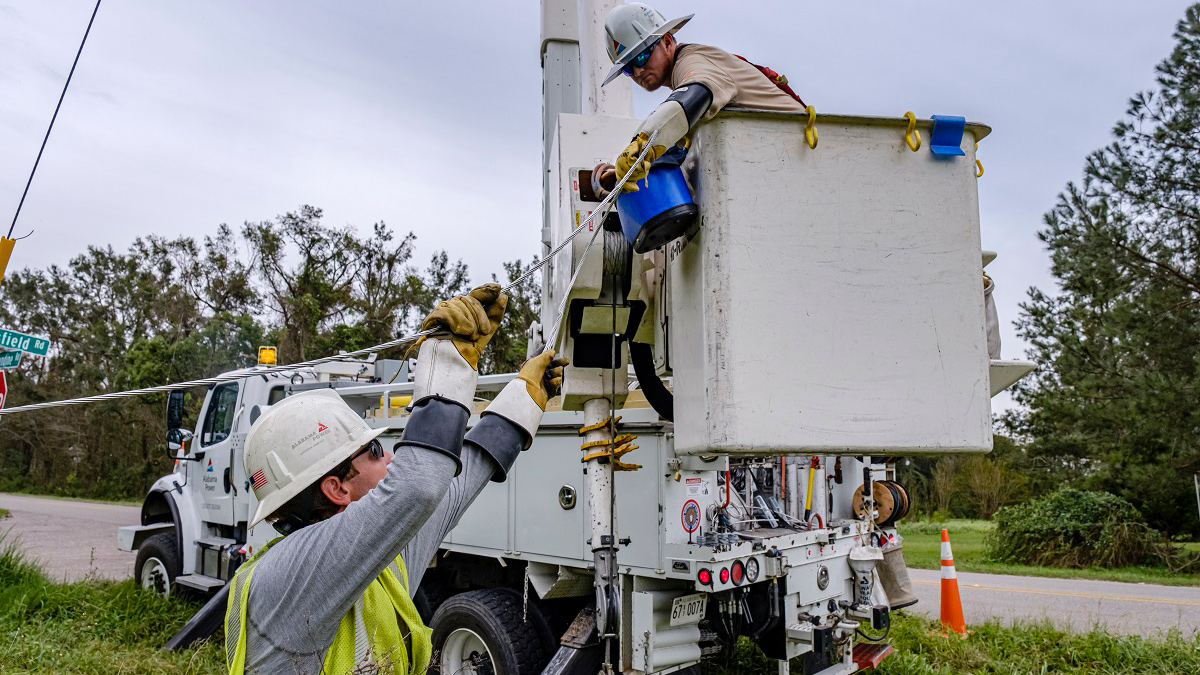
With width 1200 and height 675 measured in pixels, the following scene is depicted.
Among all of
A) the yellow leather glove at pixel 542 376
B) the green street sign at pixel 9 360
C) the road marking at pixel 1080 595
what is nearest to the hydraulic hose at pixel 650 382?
the yellow leather glove at pixel 542 376

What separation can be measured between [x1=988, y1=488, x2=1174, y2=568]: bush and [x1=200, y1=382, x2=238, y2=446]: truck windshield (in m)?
11.4

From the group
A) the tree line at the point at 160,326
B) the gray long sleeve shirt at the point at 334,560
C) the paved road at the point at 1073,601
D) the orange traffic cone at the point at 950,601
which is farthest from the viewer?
the tree line at the point at 160,326

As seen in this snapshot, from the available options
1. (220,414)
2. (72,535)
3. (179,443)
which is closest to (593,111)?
(220,414)

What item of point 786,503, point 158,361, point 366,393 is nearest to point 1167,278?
point 786,503

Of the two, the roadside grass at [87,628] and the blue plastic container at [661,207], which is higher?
the blue plastic container at [661,207]

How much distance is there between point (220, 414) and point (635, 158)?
258 inches

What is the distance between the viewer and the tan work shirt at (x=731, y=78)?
9.53ft

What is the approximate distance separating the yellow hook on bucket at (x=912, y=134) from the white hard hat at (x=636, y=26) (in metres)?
0.94

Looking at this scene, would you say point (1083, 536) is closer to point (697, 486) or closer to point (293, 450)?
point (697, 486)

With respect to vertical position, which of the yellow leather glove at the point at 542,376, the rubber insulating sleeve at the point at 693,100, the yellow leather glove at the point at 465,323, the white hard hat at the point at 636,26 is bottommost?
the yellow leather glove at the point at 542,376

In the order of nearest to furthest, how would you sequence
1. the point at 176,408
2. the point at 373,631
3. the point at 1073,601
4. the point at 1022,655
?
the point at 373,631 → the point at 1022,655 → the point at 176,408 → the point at 1073,601

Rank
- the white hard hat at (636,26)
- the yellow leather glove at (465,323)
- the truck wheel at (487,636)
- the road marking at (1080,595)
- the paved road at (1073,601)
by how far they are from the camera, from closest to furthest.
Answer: the yellow leather glove at (465,323) < the white hard hat at (636,26) < the truck wheel at (487,636) < the paved road at (1073,601) < the road marking at (1080,595)

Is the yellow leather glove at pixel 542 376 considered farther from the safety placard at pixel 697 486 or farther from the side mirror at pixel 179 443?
the side mirror at pixel 179 443

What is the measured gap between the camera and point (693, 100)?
278 cm
